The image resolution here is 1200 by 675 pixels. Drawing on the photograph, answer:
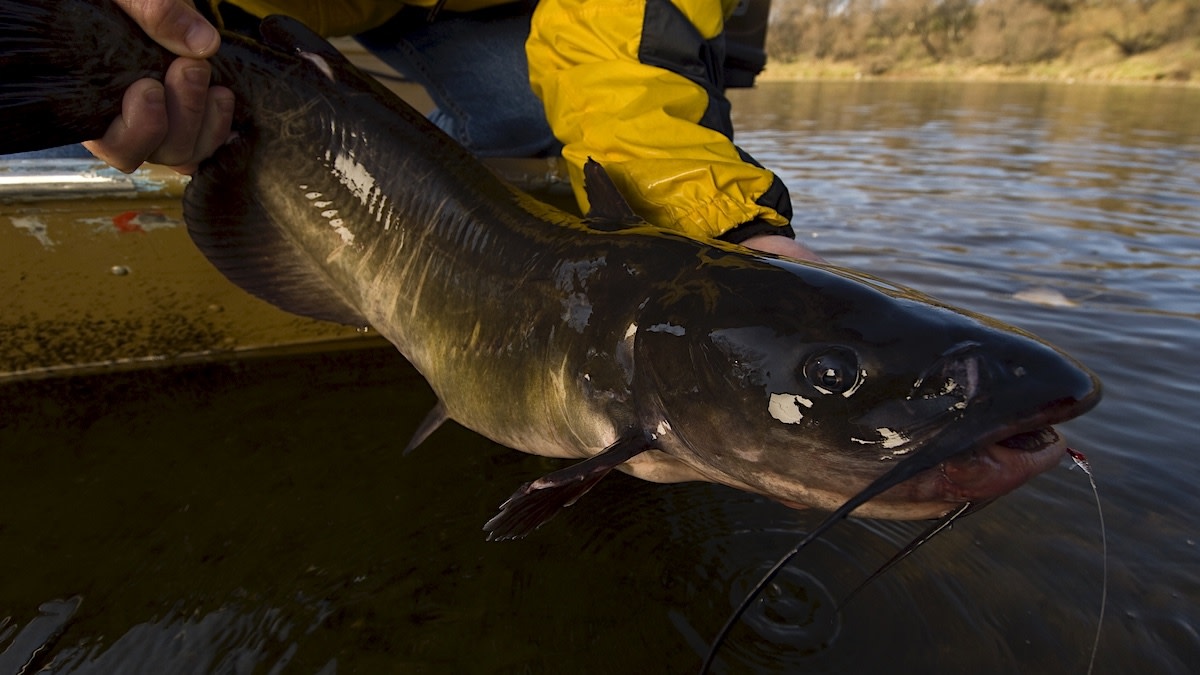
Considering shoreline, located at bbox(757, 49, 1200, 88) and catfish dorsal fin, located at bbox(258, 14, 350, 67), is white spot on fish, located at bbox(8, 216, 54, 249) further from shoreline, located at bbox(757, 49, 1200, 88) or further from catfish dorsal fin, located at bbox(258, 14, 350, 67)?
shoreline, located at bbox(757, 49, 1200, 88)

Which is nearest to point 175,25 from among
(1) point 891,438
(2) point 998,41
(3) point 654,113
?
(3) point 654,113

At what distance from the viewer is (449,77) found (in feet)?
10.4

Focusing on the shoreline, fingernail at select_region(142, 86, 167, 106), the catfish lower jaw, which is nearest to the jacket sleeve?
the catfish lower jaw

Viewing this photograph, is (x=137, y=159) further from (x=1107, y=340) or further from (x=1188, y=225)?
(x=1188, y=225)

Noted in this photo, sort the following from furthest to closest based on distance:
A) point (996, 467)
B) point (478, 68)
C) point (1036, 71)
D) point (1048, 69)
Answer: point (1036, 71) < point (1048, 69) < point (478, 68) < point (996, 467)

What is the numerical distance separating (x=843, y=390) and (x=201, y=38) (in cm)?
156

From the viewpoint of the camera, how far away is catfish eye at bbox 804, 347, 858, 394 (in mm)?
1111

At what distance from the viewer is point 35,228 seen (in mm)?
2387

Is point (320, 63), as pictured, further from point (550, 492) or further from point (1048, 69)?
point (1048, 69)

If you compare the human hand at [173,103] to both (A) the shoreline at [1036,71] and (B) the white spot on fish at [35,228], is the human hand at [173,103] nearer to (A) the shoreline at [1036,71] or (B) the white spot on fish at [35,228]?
(B) the white spot on fish at [35,228]

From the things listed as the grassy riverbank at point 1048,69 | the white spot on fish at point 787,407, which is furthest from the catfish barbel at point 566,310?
the grassy riverbank at point 1048,69

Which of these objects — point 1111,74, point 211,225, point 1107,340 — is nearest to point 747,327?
point 211,225

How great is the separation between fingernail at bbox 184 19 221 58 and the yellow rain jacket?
955 millimetres

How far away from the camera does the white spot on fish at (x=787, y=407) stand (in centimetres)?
114
